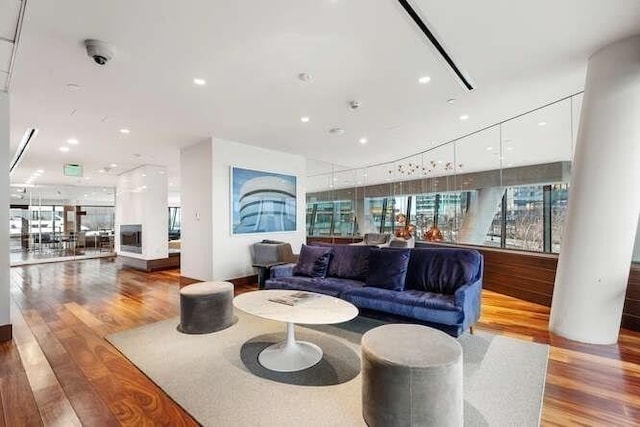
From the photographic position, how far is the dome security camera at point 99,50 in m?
2.59

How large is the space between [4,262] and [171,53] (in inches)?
119

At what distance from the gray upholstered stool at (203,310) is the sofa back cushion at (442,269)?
2240mm

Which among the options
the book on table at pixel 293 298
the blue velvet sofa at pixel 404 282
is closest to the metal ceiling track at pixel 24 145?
the blue velvet sofa at pixel 404 282

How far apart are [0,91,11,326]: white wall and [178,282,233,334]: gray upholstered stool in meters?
1.91

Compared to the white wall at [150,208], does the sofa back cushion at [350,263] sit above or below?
below

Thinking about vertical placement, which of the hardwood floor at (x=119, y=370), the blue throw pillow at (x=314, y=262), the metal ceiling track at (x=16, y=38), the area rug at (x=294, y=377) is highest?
the metal ceiling track at (x=16, y=38)

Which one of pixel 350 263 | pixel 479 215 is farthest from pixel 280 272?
pixel 479 215

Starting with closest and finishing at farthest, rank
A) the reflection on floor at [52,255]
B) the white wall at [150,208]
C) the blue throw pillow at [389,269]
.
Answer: the blue throw pillow at [389,269], the white wall at [150,208], the reflection on floor at [52,255]

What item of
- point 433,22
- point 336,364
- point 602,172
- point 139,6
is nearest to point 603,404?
point 336,364

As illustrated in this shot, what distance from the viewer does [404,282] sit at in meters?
3.67

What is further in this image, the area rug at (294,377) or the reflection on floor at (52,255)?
the reflection on floor at (52,255)

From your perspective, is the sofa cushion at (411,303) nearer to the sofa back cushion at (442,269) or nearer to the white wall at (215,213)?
the sofa back cushion at (442,269)

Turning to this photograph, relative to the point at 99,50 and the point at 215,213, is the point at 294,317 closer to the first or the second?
the point at 99,50

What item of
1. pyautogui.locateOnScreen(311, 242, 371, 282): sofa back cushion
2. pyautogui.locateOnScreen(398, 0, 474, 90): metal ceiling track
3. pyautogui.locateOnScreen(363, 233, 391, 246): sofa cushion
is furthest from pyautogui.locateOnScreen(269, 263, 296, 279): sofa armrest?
pyautogui.locateOnScreen(363, 233, 391, 246): sofa cushion
